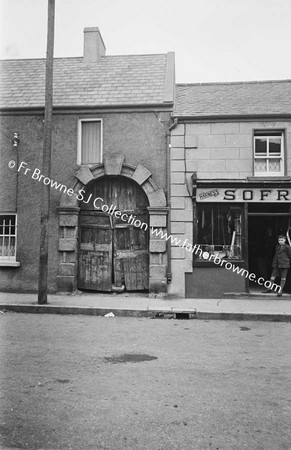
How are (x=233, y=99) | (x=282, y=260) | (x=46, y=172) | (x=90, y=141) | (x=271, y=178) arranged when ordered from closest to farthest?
(x=46, y=172) → (x=271, y=178) → (x=282, y=260) → (x=90, y=141) → (x=233, y=99)

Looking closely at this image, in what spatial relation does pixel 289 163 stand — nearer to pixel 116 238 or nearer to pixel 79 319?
pixel 116 238

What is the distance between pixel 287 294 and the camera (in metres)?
12.4

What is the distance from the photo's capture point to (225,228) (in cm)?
1239

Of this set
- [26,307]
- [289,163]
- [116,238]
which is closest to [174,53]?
[289,163]

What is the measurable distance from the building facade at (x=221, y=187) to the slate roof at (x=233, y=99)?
0.29ft

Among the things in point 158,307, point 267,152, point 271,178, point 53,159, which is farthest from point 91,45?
point 158,307

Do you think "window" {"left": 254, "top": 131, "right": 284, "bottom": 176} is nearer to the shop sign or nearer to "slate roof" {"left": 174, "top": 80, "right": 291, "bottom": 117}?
the shop sign

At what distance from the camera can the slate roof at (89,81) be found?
12.8 metres

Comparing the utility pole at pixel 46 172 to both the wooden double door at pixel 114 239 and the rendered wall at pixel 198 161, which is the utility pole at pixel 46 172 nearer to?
the wooden double door at pixel 114 239

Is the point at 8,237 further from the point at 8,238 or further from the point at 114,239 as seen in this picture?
the point at 114,239

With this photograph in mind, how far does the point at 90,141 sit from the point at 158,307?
5601mm

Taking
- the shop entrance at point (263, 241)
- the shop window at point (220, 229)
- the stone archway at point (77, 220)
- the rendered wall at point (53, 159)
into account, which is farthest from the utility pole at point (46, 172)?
the shop entrance at point (263, 241)

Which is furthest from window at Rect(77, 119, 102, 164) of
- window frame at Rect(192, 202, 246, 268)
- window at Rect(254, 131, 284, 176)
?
window at Rect(254, 131, 284, 176)

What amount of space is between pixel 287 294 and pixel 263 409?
8.71 meters
